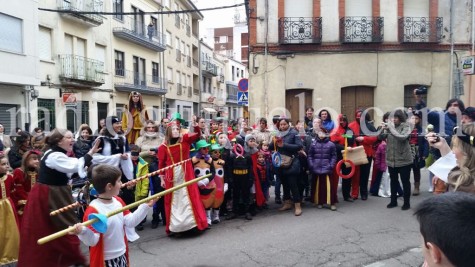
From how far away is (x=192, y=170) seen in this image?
21.4 feet

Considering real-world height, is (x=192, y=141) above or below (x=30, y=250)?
above

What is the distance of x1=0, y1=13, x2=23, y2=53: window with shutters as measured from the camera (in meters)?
17.6

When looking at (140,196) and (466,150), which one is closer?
(466,150)

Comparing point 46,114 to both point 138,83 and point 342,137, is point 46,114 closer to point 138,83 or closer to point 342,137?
point 138,83

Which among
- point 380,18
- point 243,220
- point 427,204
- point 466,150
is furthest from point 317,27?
point 427,204

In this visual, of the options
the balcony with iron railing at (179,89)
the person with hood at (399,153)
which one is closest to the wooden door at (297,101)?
the person with hood at (399,153)

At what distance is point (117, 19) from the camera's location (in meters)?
27.4

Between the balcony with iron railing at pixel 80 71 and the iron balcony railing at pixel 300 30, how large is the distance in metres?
11.9

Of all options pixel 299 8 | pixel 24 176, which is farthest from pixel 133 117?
pixel 299 8

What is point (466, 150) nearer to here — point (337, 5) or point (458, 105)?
point (458, 105)

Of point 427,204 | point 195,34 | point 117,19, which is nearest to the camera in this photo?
point 427,204

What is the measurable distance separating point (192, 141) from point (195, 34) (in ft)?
138

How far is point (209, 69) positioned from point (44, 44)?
30.2 m

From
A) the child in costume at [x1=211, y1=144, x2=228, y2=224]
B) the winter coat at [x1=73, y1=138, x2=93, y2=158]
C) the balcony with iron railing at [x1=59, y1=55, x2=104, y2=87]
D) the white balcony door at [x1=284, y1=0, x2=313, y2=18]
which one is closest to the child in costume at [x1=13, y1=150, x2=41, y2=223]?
the winter coat at [x1=73, y1=138, x2=93, y2=158]
